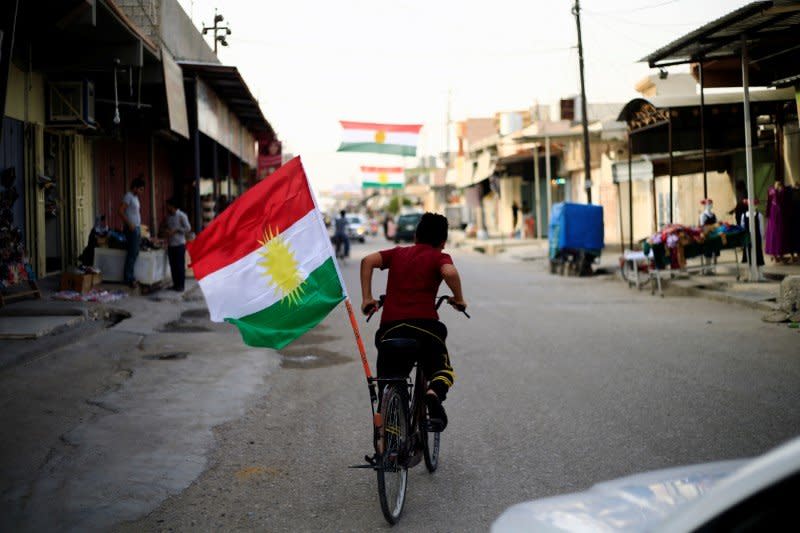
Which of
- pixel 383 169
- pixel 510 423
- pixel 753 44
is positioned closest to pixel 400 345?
pixel 510 423

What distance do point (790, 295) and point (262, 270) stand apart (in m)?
9.52

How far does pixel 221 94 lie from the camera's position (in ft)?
81.5

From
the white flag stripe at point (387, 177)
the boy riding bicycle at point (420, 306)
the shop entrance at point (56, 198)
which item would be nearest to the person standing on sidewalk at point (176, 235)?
the shop entrance at point (56, 198)

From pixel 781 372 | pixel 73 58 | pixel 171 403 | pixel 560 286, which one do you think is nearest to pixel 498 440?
pixel 171 403

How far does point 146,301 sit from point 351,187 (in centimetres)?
16405

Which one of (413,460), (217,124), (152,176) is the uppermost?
(217,124)

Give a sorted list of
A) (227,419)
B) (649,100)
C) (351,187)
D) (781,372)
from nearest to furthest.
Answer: (227,419)
(781,372)
(649,100)
(351,187)

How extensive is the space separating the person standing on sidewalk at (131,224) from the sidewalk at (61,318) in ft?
1.07

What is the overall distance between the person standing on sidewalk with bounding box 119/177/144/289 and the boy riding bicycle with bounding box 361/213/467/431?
37.0ft

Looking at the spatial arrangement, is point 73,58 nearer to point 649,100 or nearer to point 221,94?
point 221,94

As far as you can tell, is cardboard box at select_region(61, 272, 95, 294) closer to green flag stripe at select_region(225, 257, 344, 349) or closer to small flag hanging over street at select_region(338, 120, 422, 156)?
green flag stripe at select_region(225, 257, 344, 349)

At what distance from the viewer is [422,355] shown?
554cm

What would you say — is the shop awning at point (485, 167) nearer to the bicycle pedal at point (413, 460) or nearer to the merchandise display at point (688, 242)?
the merchandise display at point (688, 242)

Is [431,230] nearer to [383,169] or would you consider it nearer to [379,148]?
[379,148]
